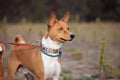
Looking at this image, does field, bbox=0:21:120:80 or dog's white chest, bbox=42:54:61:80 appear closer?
dog's white chest, bbox=42:54:61:80

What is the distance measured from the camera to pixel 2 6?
30125 mm

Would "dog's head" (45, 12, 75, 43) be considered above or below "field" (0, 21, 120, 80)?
above

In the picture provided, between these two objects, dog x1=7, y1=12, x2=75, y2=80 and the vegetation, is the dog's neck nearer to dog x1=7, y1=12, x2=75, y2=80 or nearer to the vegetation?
dog x1=7, y1=12, x2=75, y2=80

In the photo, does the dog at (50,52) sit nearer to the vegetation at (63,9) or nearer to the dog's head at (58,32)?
the dog's head at (58,32)

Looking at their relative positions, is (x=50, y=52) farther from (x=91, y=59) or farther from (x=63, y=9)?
(x=63, y=9)

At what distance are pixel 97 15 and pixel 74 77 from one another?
22714 mm

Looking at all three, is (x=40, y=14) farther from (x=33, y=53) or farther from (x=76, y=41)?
(x=33, y=53)

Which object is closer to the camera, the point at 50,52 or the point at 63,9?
the point at 50,52

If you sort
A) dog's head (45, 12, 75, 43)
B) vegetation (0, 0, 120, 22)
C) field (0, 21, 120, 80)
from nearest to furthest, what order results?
1. dog's head (45, 12, 75, 43)
2. field (0, 21, 120, 80)
3. vegetation (0, 0, 120, 22)

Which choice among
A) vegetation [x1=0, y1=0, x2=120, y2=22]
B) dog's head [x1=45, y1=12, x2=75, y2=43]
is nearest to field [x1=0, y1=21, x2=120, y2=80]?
dog's head [x1=45, y1=12, x2=75, y2=43]

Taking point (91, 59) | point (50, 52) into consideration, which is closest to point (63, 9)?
point (91, 59)

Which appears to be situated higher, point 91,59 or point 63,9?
point 63,9

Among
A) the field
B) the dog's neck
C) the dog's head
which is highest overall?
the dog's head

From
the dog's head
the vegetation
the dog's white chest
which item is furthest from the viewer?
the vegetation
